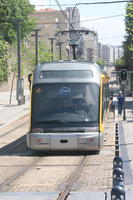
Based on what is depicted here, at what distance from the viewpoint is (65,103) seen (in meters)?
18.4

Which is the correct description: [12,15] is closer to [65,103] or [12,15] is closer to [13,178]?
[65,103]

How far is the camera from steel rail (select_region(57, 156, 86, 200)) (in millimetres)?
11047

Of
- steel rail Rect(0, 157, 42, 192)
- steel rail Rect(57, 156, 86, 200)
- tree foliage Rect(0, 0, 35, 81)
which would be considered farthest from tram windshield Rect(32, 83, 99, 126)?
tree foliage Rect(0, 0, 35, 81)

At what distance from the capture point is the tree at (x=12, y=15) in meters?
80.3

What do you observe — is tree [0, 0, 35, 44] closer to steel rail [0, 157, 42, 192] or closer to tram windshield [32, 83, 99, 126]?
tram windshield [32, 83, 99, 126]

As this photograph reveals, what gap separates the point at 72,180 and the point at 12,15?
2829 inches

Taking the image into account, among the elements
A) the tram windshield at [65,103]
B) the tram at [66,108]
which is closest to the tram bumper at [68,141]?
the tram at [66,108]

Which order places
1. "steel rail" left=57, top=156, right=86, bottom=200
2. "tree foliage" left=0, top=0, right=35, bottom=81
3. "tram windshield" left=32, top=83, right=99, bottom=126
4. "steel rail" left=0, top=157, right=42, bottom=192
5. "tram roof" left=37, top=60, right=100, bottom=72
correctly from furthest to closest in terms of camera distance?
"tree foliage" left=0, top=0, right=35, bottom=81 → "tram roof" left=37, top=60, right=100, bottom=72 → "tram windshield" left=32, top=83, right=99, bottom=126 → "steel rail" left=0, top=157, right=42, bottom=192 → "steel rail" left=57, top=156, right=86, bottom=200

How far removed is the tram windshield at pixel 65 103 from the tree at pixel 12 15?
201ft

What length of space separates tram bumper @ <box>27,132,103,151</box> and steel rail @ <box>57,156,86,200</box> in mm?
521

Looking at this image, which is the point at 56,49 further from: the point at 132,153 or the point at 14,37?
the point at 132,153

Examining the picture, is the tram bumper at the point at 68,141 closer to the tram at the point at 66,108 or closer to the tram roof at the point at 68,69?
the tram at the point at 66,108

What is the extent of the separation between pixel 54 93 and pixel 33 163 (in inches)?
109

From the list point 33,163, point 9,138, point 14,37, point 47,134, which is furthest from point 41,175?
point 14,37
